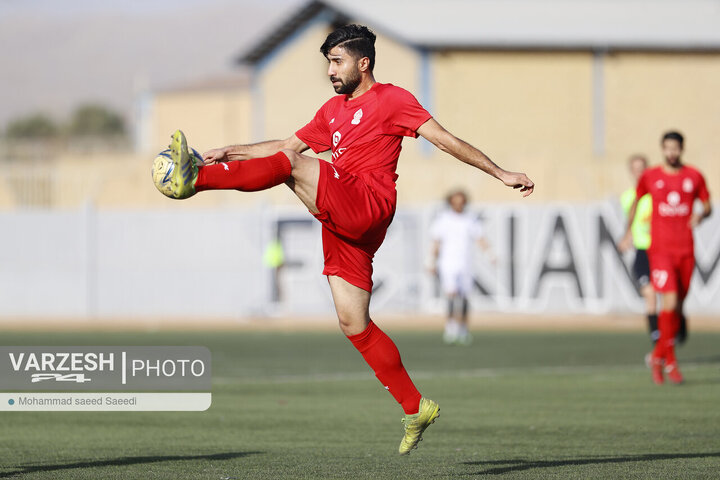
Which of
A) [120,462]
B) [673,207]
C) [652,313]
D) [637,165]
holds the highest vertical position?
[637,165]

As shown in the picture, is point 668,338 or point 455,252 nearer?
point 668,338

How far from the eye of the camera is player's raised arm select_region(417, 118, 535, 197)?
7.08 m

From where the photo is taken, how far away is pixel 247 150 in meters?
7.38

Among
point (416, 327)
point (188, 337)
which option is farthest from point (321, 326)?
point (188, 337)

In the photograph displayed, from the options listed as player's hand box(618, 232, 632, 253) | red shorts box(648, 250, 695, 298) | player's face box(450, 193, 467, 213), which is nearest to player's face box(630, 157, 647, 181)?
player's hand box(618, 232, 632, 253)

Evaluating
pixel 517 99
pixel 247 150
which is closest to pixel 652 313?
pixel 247 150

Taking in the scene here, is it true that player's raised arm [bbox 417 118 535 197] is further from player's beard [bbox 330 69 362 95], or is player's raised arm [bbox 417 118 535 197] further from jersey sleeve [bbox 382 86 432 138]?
player's beard [bbox 330 69 362 95]

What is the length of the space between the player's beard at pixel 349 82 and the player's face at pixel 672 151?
5.99 metres

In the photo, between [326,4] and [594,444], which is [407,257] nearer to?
[326,4]

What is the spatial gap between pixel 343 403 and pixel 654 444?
11.2 ft

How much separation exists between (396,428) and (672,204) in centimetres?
466

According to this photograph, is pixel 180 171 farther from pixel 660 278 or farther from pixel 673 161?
pixel 673 161

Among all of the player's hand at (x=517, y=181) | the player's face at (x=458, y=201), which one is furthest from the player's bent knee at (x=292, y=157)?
the player's face at (x=458, y=201)

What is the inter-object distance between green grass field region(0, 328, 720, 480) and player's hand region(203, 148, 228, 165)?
1763mm
